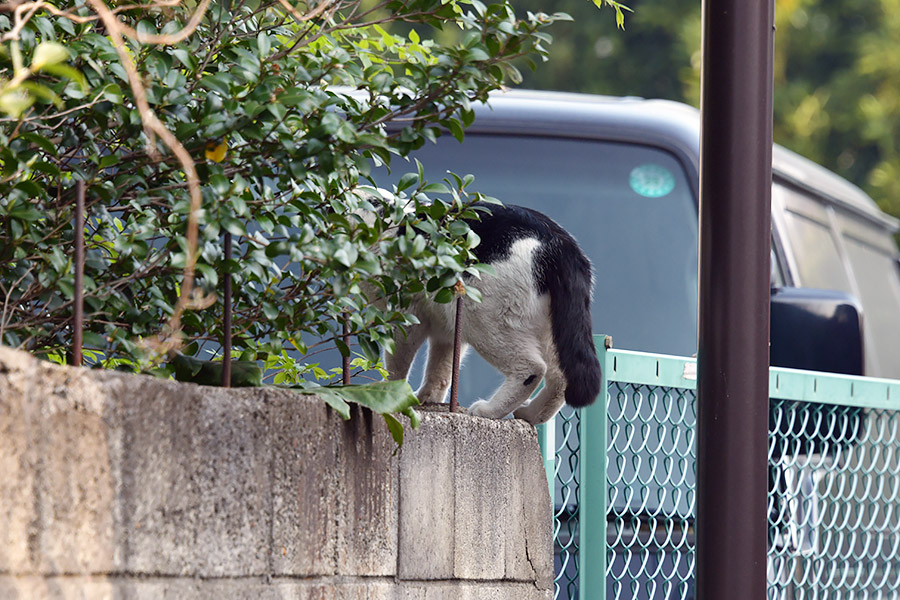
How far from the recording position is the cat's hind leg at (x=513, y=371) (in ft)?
9.95

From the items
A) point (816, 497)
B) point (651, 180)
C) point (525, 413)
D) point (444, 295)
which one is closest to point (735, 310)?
point (444, 295)

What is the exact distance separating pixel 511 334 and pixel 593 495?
480 millimetres

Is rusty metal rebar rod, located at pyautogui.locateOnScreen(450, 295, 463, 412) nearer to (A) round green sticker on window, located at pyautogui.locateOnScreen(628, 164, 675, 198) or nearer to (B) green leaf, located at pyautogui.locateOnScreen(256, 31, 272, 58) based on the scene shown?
(B) green leaf, located at pyautogui.locateOnScreen(256, 31, 272, 58)

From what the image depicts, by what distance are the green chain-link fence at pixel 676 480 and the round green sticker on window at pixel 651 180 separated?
3.83ft

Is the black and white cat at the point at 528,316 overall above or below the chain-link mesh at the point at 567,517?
above

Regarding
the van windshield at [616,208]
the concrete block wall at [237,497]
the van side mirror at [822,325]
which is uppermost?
the van windshield at [616,208]

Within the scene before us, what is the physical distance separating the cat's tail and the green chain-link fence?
0.08 m

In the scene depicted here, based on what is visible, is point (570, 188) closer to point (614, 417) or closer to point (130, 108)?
point (614, 417)

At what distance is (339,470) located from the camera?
207cm

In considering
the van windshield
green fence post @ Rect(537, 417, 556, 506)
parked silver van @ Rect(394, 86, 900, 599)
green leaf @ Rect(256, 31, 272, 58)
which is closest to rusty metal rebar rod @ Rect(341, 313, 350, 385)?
green leaf @ Rect(256, 31, 272, 58)

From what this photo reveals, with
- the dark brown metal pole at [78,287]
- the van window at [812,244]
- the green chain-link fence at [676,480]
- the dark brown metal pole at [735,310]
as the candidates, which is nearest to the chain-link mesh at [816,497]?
the green chain-link fence at [676,480]

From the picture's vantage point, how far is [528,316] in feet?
9.92

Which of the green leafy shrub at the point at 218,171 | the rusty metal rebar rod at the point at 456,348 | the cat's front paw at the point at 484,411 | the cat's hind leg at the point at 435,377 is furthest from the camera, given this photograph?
the cat's hind leg at the point at 435,377

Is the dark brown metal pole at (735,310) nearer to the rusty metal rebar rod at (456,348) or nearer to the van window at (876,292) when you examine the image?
the rusty metal rebar rod at (456,348)
